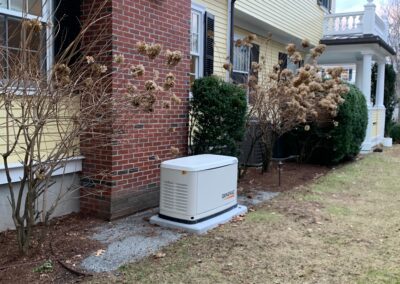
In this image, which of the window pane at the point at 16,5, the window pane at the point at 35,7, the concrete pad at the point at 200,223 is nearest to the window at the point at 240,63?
the concrete pad at the point at 200,223

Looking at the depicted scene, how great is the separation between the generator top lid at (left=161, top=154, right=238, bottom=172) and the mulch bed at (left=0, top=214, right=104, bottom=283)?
1199 mm

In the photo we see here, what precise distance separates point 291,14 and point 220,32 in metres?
4.56

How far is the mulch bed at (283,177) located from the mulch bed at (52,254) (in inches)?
130

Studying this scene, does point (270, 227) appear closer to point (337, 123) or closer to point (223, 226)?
point (223, 226)

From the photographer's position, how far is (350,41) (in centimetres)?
1420

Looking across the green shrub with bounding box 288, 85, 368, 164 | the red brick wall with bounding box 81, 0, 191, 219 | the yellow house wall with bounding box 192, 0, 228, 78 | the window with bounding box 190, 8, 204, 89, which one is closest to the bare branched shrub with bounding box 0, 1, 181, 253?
the red brick wall with bounding box 81, 0, 191, 219

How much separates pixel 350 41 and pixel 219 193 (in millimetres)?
10798

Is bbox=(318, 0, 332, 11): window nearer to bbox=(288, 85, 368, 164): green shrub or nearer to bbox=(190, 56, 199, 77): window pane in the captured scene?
bbox=(288, 85, 368, 164): green shrub

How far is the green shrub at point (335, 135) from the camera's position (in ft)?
32.5

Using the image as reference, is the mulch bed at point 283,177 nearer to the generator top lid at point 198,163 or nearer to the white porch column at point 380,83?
the generator top lid at point 198,163

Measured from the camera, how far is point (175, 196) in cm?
509

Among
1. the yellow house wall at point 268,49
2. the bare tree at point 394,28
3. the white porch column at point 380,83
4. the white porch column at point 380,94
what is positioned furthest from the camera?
the bare tree at point 394,28

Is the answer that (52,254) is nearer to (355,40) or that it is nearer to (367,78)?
(367,78)

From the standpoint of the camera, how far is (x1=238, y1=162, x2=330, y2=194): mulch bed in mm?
7795
